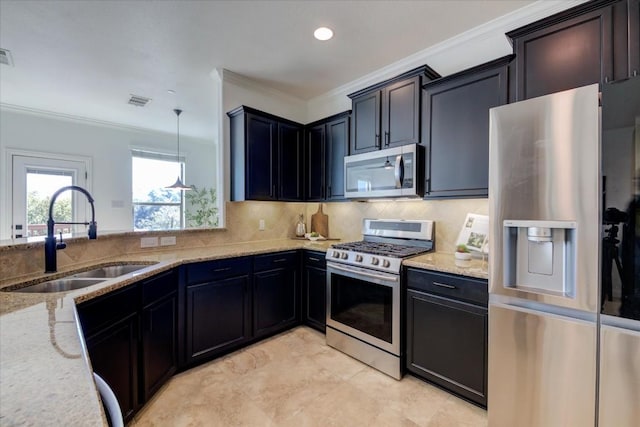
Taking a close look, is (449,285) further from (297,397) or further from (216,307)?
(216,307)

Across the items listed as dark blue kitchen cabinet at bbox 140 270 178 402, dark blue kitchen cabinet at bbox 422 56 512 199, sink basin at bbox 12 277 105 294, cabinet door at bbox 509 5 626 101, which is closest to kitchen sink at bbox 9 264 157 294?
sink basin at bbox 12 277 105 294

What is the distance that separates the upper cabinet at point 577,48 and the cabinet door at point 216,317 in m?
2.64

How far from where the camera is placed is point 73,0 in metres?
2.08

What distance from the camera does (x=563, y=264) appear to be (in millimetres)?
1448

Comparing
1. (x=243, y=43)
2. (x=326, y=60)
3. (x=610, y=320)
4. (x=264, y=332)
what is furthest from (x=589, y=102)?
(x=264, y=332)

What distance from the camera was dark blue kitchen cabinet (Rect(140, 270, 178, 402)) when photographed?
1.89m

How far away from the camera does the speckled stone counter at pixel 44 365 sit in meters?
0.49

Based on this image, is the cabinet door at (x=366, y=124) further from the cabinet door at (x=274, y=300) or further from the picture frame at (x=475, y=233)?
the cabinet door at (x=274, y=300)

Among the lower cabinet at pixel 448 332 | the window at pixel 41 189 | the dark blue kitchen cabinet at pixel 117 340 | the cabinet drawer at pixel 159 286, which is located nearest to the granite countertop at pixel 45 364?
the dark blue kitchen cabinet at pixel 117 340

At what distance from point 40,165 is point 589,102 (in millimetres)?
6489

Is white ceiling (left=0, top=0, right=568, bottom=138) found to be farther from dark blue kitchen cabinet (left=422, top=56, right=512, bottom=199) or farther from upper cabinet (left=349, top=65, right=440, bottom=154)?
dark blue kitchen cabinet (left=422, top=56, right=512, bottom=199)

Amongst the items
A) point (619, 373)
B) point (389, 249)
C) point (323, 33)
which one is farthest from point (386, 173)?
point (619, 373)

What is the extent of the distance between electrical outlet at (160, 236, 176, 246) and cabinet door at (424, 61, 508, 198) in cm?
241

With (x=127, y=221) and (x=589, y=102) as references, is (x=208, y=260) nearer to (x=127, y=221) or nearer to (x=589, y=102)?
(x=589, y=102)
